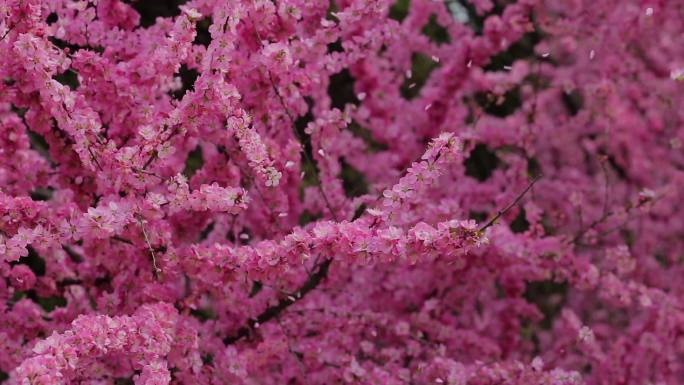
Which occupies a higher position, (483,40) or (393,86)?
(483,40)

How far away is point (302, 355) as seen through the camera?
3.56m

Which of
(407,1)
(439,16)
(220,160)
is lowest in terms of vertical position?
(407,1)

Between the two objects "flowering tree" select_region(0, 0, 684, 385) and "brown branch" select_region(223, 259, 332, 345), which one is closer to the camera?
"flowering tree" select_region(0, 0, 684, 385)

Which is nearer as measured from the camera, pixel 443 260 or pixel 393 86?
pixel 443 260

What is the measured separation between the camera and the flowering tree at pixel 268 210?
2564mm

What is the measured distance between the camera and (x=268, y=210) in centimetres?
333

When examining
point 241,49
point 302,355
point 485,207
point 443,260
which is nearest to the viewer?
point 241,49

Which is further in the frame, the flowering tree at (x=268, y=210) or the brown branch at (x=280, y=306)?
the brown branch at (x=280, y=306)

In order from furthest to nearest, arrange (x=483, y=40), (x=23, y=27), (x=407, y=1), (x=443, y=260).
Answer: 1. (x=407, y=1)
2. (x=483, y=40)
3. (x=443, y=260)
4. (x=23, y=27)

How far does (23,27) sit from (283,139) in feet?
4.14

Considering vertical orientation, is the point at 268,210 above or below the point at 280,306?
above

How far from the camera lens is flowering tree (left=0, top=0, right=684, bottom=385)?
2.56 metres

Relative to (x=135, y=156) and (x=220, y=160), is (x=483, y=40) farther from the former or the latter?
(x=135, y=156)

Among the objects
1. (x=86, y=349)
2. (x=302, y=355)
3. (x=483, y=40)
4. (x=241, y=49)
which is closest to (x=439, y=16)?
(x=483, y=40)
